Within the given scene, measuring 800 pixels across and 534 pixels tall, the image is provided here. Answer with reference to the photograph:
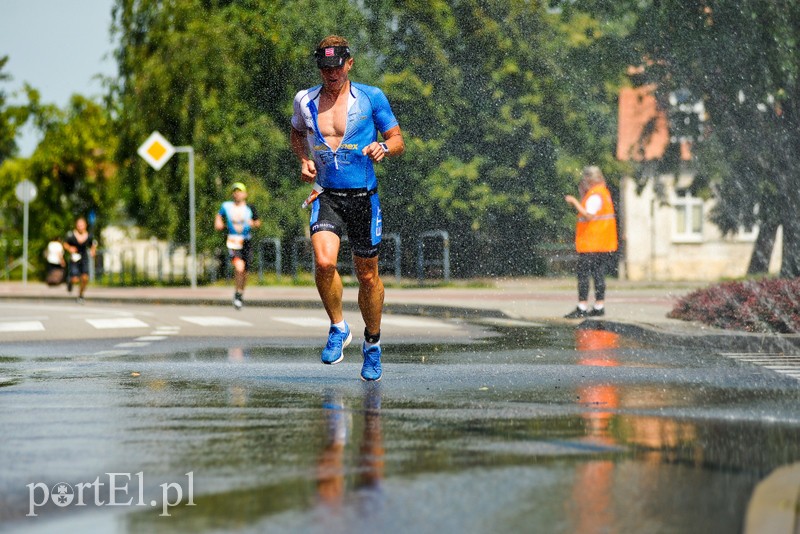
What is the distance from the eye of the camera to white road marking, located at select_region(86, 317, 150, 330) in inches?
712

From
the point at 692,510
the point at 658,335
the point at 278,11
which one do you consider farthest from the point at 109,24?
the point at 692,510

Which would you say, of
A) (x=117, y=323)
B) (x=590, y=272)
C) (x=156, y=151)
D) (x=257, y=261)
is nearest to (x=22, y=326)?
(x=117, y=323)

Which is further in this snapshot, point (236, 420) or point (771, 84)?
point (771, 84)

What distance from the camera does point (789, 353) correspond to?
12594 millimetres

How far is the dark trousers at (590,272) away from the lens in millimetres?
18859

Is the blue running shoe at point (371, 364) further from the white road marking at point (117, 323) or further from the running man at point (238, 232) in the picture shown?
the running man at point (238, 232)

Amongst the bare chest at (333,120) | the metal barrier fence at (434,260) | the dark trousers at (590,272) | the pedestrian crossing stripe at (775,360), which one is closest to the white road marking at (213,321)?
the dark trousers at (590,272)

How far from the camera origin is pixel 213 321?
760 inches

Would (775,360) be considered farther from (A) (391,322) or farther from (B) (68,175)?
(B) (68,175)

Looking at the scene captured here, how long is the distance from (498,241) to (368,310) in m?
33.4

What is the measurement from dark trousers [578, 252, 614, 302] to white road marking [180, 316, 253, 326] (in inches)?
170

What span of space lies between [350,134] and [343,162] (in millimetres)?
196

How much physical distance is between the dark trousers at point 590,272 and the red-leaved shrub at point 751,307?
A: 222cm

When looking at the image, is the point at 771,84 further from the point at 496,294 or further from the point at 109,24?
the point at 109,24
